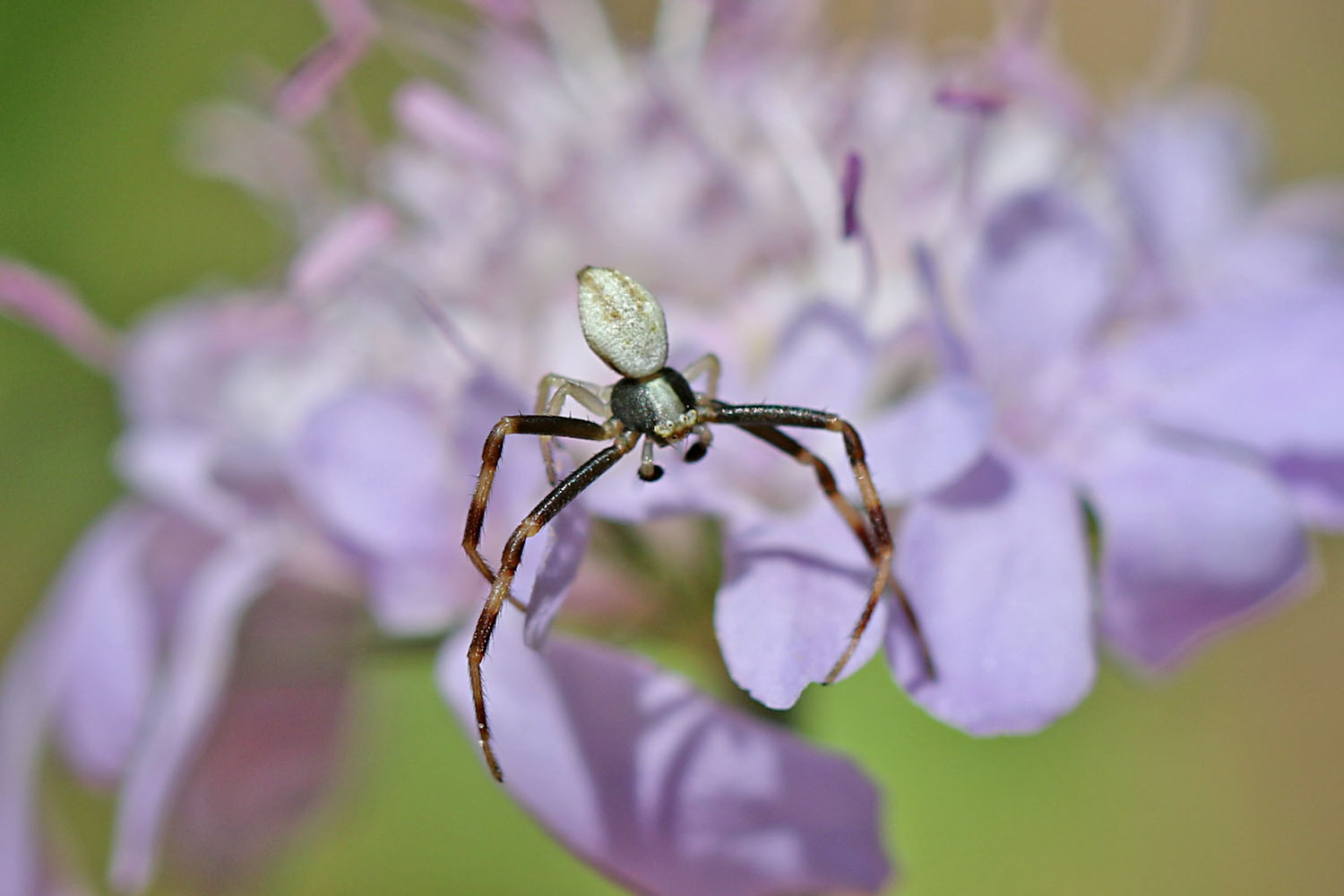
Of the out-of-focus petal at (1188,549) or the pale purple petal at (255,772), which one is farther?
the pale purple petal at (255,772)

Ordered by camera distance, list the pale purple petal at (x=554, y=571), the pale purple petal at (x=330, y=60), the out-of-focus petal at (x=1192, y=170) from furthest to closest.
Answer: the out-of-focus petal at (x=1192, y=170)
the pale purple petal at (x=330, y=60)
the pale purple petal at (x=554, y=571)

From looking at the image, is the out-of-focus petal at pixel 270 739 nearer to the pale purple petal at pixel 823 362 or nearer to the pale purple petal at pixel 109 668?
the pale purple petal at pixel 109 668

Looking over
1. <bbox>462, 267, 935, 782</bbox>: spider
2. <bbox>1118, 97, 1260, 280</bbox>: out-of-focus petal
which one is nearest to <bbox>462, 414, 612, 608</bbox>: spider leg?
<bbox>462, 267, 935, 782</bbox>: spider

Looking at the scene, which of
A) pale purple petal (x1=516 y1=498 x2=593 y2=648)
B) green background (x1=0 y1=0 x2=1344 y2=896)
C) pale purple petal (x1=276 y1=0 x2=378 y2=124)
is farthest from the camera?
green background (x1=0 y1=0 x2=1344 y2=896)

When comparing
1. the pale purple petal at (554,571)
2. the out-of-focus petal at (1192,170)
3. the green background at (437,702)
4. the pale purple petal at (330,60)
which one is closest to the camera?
the pale purple petal at (554,571)

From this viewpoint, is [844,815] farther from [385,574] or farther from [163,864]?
[163,864]

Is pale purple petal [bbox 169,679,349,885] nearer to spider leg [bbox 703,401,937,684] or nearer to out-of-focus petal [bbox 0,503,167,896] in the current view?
out-of-focus petal [bbox 0,503,167,896]

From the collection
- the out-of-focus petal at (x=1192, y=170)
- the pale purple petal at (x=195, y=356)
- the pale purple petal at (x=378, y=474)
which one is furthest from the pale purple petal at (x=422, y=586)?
the out-of-focus petal at (x=1192, y=170)

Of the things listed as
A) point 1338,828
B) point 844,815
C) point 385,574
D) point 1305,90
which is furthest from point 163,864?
point 1305,90
